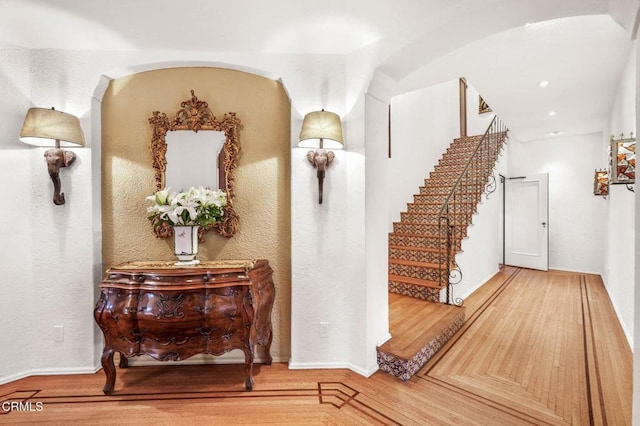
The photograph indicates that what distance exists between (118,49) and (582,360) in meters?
4.61

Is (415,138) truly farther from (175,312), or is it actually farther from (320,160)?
(175,312)

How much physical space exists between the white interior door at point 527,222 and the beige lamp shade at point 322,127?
5.44 metres

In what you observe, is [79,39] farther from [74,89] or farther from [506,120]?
[506,120]

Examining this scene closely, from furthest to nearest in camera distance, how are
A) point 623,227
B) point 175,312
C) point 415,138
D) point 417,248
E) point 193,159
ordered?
point 415,138
point 417,248
point 623,227
point 193,159
point 175,312

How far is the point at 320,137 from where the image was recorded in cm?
209

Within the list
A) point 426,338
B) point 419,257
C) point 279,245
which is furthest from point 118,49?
point 419,257

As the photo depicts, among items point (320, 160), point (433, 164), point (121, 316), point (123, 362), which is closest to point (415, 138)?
point (433, 164)

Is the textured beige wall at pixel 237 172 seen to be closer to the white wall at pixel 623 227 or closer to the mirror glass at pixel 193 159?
the mirror glass at pixel 193 159

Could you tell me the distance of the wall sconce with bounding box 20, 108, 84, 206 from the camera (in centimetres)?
203

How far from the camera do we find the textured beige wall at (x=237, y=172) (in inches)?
94.6

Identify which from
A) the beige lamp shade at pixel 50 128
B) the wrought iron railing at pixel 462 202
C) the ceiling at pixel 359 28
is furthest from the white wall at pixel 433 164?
the beige lamp shade at pixel 50 128

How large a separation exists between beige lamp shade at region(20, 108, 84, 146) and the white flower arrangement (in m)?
0.78

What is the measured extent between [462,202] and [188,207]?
414 centimetres

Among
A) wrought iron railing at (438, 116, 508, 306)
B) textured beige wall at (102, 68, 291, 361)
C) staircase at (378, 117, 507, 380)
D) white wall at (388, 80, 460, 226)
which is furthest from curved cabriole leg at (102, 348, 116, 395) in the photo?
white wall at (388, 80, 460, 226)
